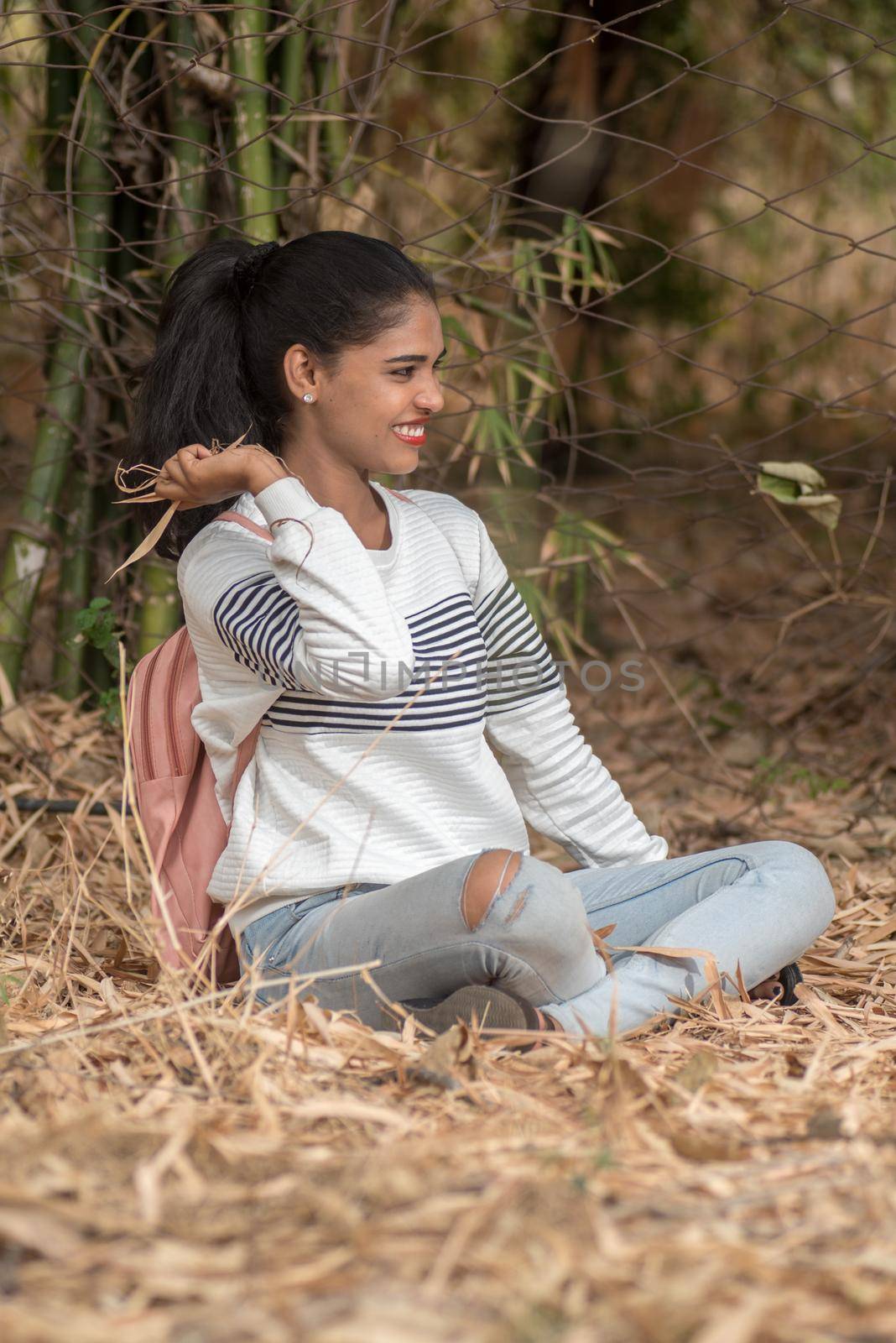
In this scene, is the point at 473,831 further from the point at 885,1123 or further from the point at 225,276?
the point at 225,276

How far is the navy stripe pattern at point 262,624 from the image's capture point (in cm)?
129

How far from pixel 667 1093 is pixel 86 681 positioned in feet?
4.11

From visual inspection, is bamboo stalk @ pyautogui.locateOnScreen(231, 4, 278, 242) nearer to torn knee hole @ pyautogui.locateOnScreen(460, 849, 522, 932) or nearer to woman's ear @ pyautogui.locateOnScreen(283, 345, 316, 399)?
woman's ear @ pyautogui.locateOnScreen(283, 345, 316, 399)

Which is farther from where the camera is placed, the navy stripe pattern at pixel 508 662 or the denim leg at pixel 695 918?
the navy stripe pattern at pixel 508 662

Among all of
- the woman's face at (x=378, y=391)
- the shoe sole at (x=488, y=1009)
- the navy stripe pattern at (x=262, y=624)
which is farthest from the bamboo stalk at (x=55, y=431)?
the shoe sole at (x=488, y=1009)

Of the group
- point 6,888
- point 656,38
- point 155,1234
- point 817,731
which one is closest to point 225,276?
point 6,888

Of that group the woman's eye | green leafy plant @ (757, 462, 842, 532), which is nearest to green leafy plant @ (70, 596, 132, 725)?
the woman's eye

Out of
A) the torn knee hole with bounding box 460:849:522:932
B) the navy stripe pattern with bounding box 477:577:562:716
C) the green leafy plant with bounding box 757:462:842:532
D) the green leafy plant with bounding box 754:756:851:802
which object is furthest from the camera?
the green leafy plant with bounding box 754:756:851:802

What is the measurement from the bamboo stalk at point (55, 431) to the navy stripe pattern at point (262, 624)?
27.9 inches

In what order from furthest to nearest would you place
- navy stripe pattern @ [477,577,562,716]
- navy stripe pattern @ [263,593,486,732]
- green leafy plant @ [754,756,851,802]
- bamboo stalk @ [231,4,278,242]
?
→ green leafy plant @ [754,756,851,802] → bamboo stalk @ [231,4,278,242] → navy stripe pattern @ [477,577,562,716] → navy stripe pattern @ [263,593,486,732]

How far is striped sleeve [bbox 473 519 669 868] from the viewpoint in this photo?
1.54 metres

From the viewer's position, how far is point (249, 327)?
1.45 metres

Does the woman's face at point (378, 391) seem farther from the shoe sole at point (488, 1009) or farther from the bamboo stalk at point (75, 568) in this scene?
the bamboo stalk at point (75, 568)

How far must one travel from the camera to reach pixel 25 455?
396 centimetres
